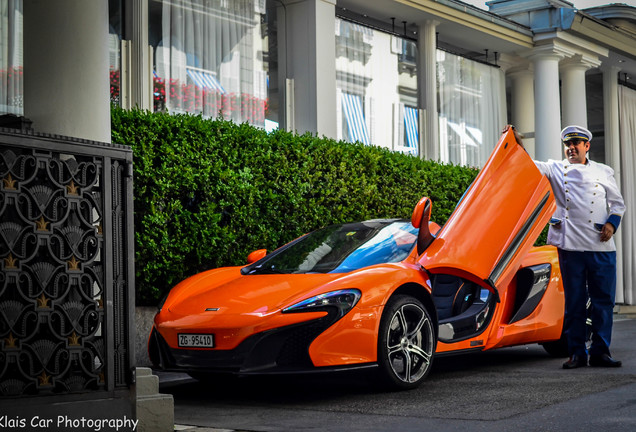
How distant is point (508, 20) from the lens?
57.3 feet

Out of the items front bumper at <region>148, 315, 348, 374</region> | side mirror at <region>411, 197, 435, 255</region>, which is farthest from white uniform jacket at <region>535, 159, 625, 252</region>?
front bumper at <region>148, 315, 348, 374</region>

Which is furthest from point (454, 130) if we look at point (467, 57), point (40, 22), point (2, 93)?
point (40, 22)

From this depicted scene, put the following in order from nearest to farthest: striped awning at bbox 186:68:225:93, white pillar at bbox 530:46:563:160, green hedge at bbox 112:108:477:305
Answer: green hedge at bbox 112:108:477:305 < striped awning at bbox 186:68:225:93 < white pillar at bbox 530:46:563:160

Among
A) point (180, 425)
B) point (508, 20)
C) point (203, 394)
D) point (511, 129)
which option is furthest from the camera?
point (508, 20)

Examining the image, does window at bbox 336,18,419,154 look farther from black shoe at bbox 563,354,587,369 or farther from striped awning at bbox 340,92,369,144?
black shoe at bbox 563,354,587,369

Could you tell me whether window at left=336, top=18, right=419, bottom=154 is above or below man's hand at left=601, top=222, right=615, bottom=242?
above

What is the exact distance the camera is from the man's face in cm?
808

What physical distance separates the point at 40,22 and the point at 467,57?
13262 mm

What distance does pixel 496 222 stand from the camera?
7.51m

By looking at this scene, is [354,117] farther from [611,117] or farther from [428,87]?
[611,117]

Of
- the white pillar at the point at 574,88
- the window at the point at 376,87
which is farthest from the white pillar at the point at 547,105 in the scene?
the window at the point at 376,87

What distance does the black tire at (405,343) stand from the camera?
6.49 metres

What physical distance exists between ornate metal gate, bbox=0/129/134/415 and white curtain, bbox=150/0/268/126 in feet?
21.1

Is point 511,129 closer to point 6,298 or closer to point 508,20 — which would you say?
point 6,298
